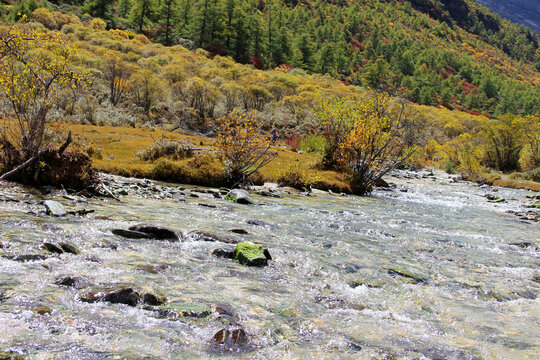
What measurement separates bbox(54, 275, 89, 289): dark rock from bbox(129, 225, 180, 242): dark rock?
283cm

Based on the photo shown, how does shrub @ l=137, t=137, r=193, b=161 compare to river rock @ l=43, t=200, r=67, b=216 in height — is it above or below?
above

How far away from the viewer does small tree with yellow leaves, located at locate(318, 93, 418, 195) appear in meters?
21.2

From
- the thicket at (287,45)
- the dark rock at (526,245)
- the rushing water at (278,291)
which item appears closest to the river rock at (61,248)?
the rushing water at (278,291)

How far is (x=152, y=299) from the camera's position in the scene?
467 cm

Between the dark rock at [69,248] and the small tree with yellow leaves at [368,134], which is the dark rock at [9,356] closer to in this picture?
the dark rock at [69,248]

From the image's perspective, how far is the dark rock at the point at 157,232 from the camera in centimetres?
779

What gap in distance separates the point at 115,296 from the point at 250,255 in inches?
112

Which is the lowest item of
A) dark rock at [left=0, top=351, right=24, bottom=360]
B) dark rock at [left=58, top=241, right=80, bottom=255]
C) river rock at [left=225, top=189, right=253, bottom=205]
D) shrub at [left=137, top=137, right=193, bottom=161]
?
river rock at [left=225, top=189, right=253, bottom=205]

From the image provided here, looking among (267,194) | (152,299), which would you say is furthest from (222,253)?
(267,194)

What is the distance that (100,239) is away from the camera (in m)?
6.93

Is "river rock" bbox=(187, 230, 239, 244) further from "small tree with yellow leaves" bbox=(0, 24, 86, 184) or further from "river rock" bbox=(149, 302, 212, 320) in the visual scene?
"small tree with yellow leaves" bbox=(0, 24, 86, 184)

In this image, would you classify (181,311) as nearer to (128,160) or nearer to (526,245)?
(526,245)

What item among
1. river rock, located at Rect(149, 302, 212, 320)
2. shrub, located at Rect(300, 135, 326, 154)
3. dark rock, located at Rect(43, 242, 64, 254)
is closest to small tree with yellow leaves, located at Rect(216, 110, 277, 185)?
dark rock, located at Rect(43, 242, 64, 254)

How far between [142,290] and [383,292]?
390 cm
